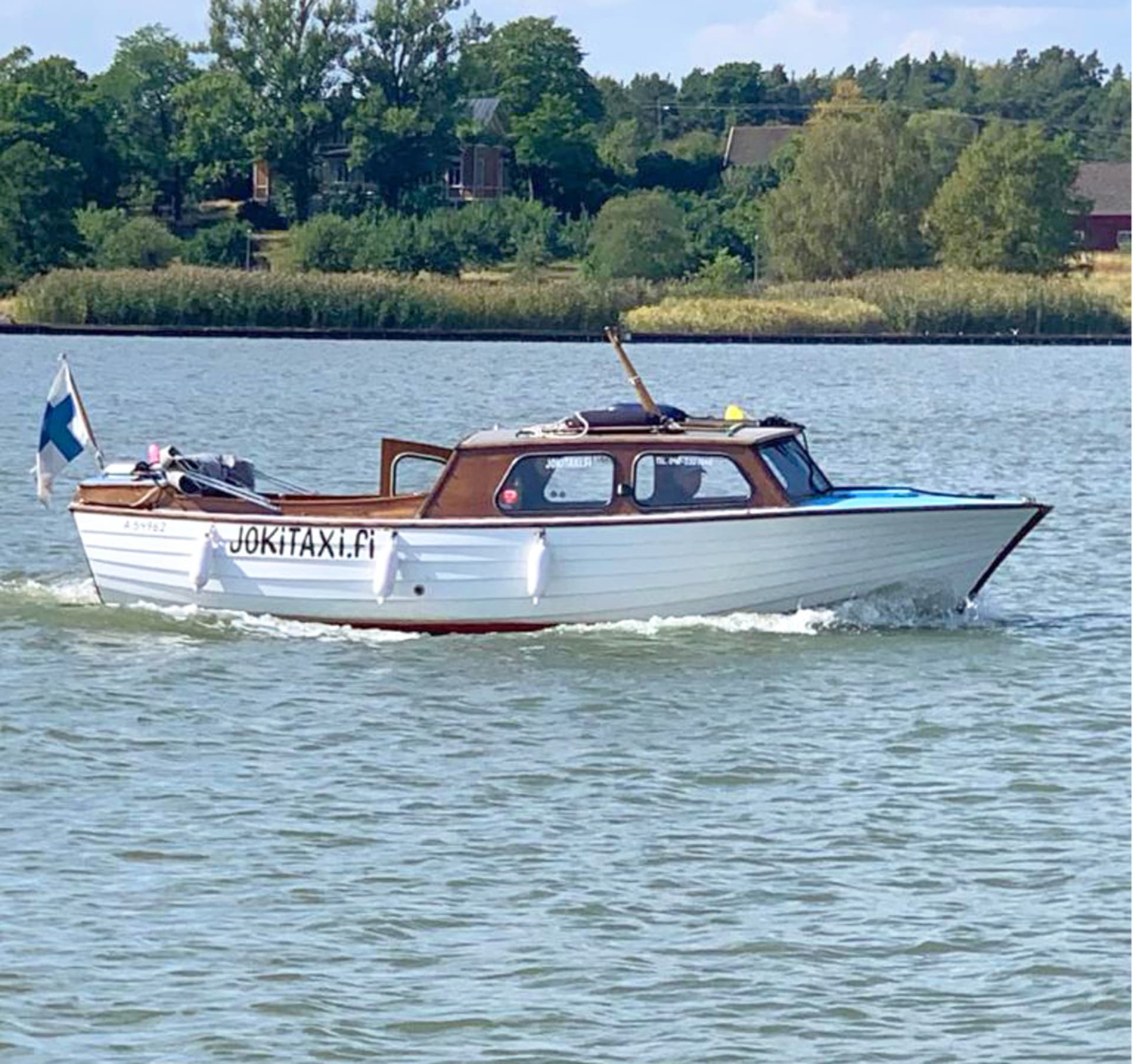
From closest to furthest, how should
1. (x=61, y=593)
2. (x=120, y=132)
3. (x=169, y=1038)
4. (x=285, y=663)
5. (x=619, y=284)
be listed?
(x=169, y=1038), (x=285, y=663), (x=61, y=593), (x=619, y=284), (x=120, y=132)

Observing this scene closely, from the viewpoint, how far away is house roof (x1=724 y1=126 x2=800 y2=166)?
16488 centimetres

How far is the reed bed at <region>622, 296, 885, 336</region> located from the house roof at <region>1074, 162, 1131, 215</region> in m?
41.9

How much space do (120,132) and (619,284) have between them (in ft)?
118

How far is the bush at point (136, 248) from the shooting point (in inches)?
4085

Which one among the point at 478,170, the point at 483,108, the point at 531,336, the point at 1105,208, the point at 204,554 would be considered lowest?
the point at 531,336

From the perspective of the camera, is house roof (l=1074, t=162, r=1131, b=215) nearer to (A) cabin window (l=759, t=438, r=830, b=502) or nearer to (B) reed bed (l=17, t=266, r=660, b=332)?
(B) reed bed (l=17, t=266, r=660, b=332)

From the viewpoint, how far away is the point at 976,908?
15.3m

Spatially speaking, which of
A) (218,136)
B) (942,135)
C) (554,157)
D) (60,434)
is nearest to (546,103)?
(554,157)

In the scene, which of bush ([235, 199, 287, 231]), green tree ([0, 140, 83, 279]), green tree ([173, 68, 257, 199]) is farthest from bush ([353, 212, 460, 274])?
green tree ([173, 68, 257, 199])

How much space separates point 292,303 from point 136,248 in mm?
15626

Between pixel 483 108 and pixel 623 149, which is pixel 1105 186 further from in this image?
pixel 483 108

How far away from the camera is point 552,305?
92312mm

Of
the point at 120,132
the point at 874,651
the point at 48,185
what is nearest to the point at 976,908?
the point at 874,651

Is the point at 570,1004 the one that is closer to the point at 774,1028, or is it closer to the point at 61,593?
the point at 774,1028
